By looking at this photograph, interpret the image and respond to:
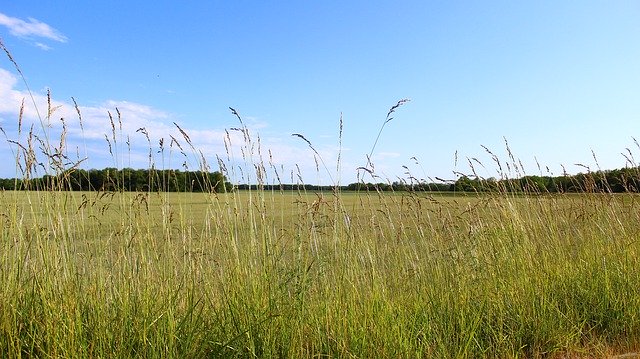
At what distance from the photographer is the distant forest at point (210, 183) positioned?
10.4 feet

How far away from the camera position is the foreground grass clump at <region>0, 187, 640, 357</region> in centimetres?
252

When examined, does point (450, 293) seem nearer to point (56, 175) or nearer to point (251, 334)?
point (251, 334)

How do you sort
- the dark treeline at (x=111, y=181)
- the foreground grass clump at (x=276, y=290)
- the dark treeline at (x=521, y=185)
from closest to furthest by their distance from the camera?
the foreground grass clump at (x=276, y=290) → the dark treeline at (x=111, y=181) → the dark treeline at (x=521, y=185)

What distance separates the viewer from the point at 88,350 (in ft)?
7.75

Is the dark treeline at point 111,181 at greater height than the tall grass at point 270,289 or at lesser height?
greater

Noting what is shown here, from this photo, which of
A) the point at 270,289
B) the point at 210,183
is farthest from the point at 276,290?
the point at 210,183

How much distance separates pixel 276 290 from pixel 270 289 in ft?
0.14

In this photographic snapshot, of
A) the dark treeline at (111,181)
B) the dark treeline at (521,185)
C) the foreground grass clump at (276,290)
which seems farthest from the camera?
the dark treeline at (521,185)

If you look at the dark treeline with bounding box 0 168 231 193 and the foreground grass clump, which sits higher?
the dark treeline with bounding box 0 168 231 193

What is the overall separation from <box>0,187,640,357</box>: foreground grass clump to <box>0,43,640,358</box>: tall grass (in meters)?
0.01

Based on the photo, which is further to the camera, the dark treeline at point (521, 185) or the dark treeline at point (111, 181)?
the dark treeline at point (521, 185)

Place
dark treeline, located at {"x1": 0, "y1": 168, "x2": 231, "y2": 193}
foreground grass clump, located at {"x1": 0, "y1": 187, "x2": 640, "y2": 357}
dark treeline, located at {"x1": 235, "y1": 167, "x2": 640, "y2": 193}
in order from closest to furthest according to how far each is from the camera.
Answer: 1. foreground grass clump, located at {"x1": 0, "y1": 187, "x2": 640, "y2": 357}
2. dark treeline, located at {"x1": 0, "y1": 168, "x2": 231, "y2": 193}
3. dark treeline, located at {"x1": 235, "y1": 167, "x2": 640, "y2": 193}

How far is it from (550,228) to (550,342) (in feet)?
5.44

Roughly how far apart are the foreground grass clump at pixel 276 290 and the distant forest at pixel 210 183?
0.32 ft
